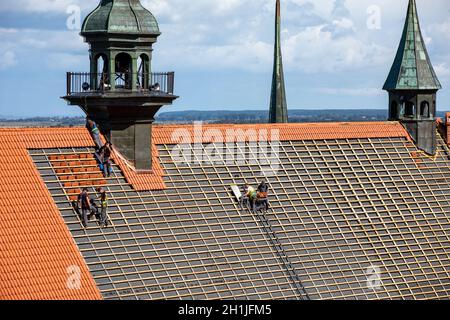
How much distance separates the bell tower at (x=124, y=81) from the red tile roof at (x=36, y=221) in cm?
120

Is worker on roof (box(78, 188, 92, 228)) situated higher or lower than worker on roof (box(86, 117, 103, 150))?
lower

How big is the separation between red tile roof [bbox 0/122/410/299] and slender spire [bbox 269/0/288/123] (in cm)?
2647

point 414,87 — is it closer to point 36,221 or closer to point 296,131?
point 296,131

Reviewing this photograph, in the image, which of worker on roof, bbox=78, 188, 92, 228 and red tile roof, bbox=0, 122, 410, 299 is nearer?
red tile roof, bbox=0, 122, 410, 299

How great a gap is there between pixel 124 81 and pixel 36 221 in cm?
1015

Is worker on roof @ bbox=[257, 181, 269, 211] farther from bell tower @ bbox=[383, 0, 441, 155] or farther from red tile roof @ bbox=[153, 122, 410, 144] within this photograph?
bell tower @ bbox=[383, 0, 441, 155]

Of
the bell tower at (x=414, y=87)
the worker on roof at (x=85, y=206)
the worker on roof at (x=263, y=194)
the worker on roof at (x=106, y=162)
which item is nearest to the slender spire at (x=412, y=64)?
the bell tower at (x=414, y=87)

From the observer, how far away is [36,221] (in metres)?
57.6

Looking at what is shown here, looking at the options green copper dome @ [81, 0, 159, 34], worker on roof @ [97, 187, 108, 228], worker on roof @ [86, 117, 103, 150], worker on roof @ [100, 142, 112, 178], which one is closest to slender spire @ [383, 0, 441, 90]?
green copper dome @ [81, 0, 159, 34]

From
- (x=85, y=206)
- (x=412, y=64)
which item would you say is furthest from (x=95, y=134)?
(x=412, y=64)

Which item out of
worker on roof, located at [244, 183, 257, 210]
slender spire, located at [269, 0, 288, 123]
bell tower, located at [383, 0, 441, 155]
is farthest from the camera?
slender spire, located at [269, 0, 288, 123]

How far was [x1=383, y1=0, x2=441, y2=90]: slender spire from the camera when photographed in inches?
2972

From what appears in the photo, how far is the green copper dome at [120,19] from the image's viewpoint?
6312 cm

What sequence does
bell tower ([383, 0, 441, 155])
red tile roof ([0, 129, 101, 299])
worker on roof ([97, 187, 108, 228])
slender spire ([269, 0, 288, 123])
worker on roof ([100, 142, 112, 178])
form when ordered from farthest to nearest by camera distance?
slender spire ([269, 0, 288, 123])
bell tower ([383, 0, 441, 155])
worker on roof ([100, 142, 112, 178])
worker on roof ([97, 187, 108, 228])
red tile roof ([0, 129, 101, 299])
